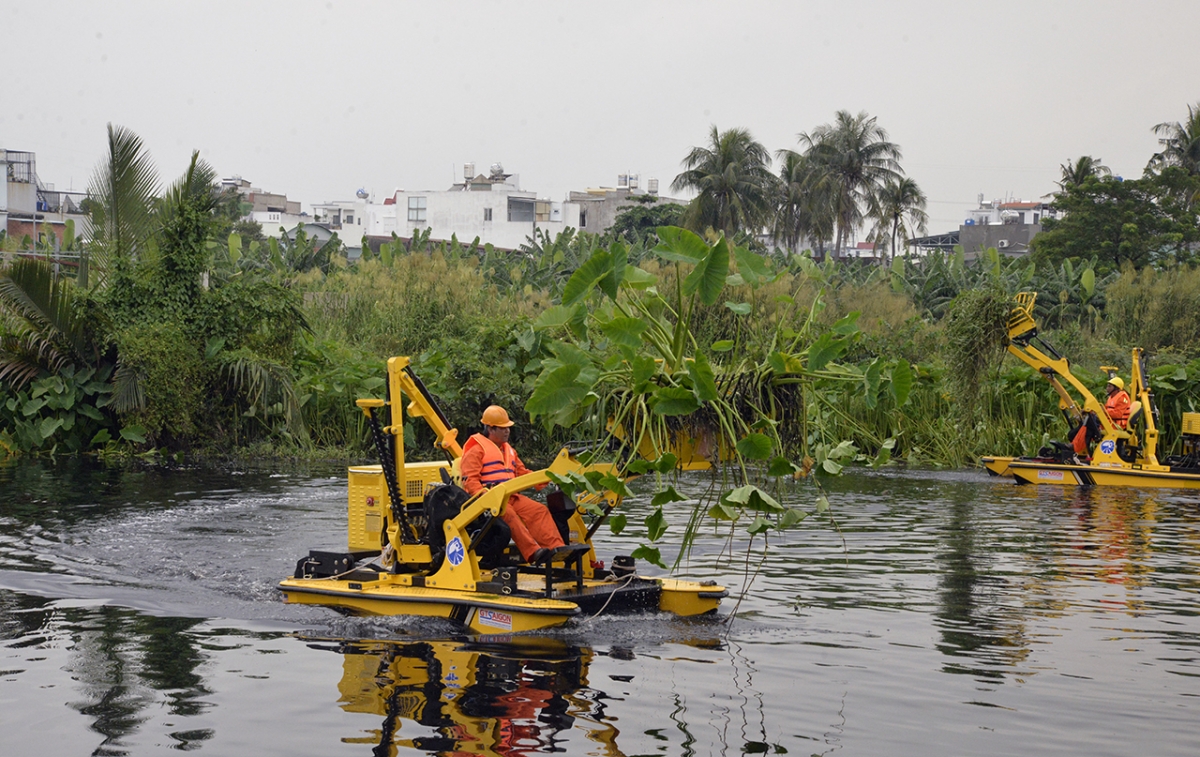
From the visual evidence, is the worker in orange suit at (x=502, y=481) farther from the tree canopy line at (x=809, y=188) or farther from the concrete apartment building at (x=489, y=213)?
the concrete apartment building at (x=489, y=213)

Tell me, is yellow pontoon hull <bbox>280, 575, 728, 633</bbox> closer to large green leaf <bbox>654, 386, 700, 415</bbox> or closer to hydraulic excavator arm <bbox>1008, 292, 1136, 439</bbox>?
large green leaf <bbox>654, 386, 700, 415</bbox>

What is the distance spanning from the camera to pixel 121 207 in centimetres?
2414

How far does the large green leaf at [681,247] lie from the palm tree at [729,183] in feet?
169

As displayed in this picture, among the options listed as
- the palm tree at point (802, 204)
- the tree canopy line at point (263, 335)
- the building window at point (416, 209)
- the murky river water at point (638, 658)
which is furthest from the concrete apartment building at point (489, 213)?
the murky river water at point (638, 658)

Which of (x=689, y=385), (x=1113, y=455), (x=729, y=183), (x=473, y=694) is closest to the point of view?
(x=473, y=694)

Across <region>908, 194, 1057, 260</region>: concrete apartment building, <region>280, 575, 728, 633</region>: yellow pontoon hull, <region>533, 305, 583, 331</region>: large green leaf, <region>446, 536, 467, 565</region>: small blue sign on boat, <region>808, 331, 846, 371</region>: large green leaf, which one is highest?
→ <region>908, 194, 1057, 260</region>: concrete apartment building

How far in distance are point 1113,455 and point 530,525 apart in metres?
14.3

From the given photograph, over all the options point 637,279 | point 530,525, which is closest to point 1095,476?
point 530,525

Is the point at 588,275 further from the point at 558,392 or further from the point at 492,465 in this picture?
the point at 492,465

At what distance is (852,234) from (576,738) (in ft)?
202

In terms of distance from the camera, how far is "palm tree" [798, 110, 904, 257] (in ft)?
209

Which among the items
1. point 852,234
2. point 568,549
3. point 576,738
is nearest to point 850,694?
point 576,738

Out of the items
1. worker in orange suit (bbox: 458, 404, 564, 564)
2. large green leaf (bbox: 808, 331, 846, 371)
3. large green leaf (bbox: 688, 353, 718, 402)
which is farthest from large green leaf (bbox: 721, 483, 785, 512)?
worker in orange suit (bbox: 458, 404, 564, 564)

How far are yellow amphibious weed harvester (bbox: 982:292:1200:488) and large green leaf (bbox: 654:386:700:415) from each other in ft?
48.0
